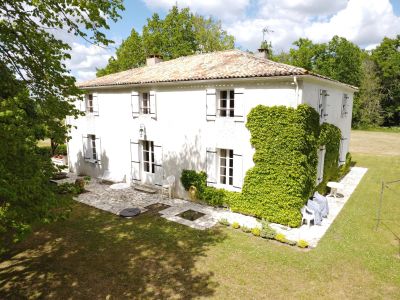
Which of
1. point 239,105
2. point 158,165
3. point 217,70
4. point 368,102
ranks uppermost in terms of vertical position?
point 217,70

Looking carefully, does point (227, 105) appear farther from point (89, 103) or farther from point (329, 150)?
point (89, 103)

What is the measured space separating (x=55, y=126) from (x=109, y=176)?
11204 millimetres

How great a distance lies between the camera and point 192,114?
12.9m

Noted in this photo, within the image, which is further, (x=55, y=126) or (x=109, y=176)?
(x=109, y=176)

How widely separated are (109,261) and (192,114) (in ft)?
23.5

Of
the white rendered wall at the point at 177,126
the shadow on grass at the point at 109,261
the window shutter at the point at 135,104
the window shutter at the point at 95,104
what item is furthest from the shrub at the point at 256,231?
the window shutter at the point at 95,104

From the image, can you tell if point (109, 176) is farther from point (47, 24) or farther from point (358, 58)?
point (358, 58)

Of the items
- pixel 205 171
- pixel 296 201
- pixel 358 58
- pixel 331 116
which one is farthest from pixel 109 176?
pixel 358 58

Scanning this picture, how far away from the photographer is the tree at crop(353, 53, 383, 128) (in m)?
49.1

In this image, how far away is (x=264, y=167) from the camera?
36.1ft

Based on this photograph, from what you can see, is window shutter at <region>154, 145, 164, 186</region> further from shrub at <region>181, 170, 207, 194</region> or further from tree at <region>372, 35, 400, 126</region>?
tree at <region>372, 35, 400, 126</region>

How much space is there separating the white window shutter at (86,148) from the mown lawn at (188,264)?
7624mm

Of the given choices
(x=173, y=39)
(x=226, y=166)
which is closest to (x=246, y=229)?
(x=226, y=166)

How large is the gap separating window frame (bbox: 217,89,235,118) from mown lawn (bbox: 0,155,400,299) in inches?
189
